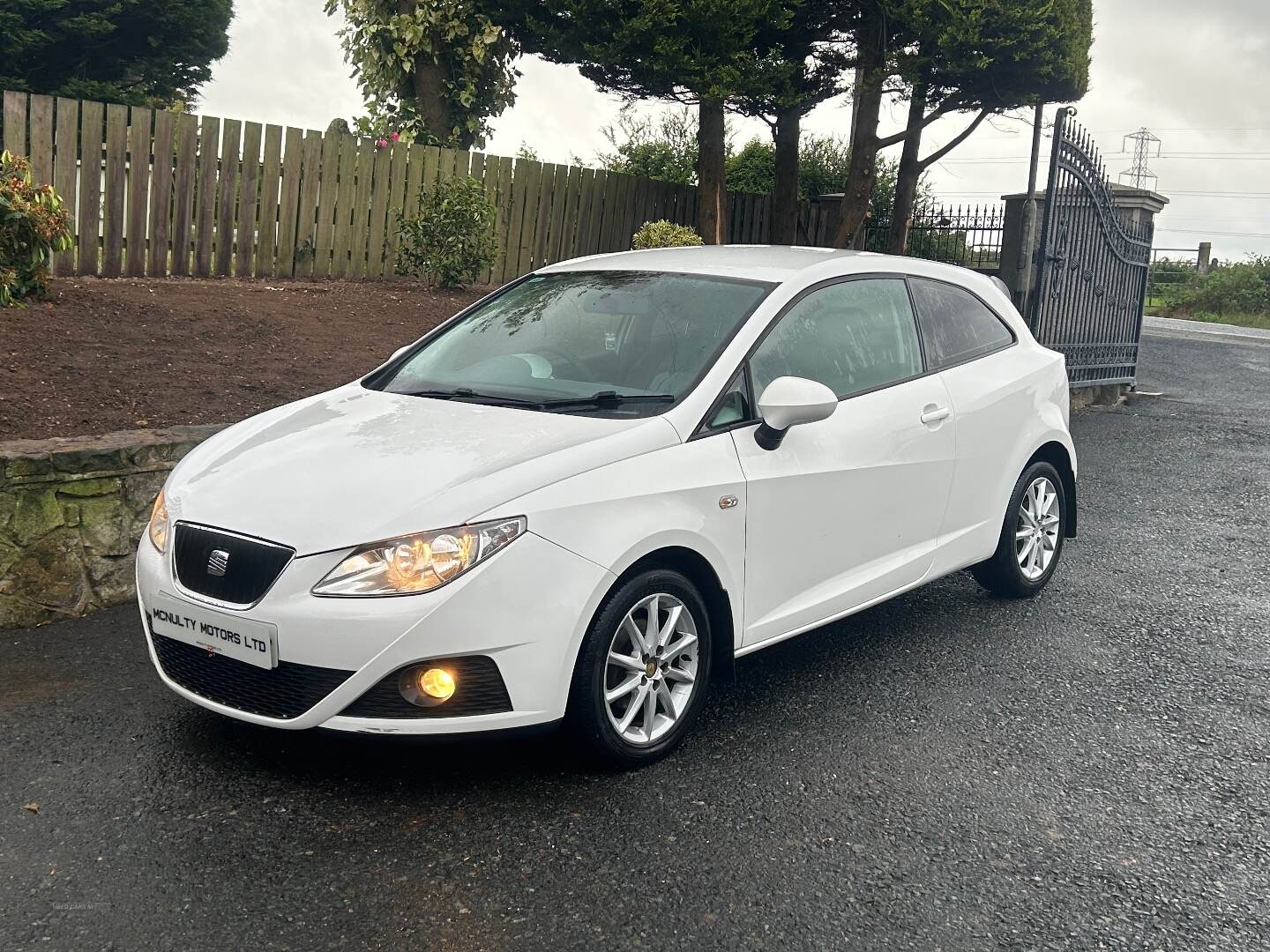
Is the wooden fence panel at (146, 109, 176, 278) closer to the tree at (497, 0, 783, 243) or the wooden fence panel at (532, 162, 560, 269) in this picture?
the wooden fence panel at (532, 162, 560, 269)

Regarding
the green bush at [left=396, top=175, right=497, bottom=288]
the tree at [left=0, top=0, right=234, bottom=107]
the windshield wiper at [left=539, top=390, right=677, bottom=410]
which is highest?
the tree at [left=0, top=0, right=234, bottom=107]

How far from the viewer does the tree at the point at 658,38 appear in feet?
46.3

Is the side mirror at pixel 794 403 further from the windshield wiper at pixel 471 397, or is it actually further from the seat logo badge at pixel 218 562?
the seat logo badge at pixel 218 562

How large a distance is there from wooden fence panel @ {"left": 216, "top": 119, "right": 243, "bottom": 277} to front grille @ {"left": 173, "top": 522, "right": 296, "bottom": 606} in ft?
29.1

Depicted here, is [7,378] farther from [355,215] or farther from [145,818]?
[355,215]

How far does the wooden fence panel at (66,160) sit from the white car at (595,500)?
7.05 meters

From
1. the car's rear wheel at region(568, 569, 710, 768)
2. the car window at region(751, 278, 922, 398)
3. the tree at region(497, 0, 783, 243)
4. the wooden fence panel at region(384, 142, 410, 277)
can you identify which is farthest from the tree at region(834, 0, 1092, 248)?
the car's rear wheel at region(568, 569, 710, 768)

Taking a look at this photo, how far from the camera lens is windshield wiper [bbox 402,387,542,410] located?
445 cm

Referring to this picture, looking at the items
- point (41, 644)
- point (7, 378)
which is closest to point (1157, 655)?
point (41, 644)

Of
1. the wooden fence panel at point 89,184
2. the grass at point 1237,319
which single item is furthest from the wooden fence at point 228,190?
the grass at point 1237,319

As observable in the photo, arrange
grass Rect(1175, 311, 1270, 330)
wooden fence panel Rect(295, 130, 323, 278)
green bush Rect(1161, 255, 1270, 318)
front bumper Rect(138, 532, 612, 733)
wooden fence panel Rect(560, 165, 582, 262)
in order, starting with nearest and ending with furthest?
front bumper Rect(138, 532, 612, 733), wooden fence panel Rect(295, 130, 323, 278), wooden fence panel Rect(560, 165, 582, 262), grass Rect(1175, 311, 1270, 330), green bush Rect(1161, 255, 1270, 318)

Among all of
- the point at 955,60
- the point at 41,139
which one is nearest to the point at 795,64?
the point at 955,60

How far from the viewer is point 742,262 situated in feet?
16.8

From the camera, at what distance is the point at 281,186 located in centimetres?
1243
